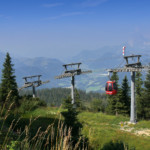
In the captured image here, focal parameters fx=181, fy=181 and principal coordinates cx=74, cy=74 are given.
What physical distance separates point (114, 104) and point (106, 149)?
3822 cm

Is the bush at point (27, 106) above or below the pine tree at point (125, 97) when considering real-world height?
above

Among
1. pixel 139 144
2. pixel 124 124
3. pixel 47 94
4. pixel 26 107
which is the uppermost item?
pixel 26 107

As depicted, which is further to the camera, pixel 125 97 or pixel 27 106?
pixel 125 97

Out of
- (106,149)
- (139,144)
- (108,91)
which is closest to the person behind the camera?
(106,149)

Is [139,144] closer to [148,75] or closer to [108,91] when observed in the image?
[108,91]

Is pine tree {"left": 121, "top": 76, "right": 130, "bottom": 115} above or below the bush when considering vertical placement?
below

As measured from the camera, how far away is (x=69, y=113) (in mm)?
8297

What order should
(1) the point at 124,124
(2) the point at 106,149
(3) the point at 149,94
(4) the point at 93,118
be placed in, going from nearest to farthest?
(2) the point at 106,149 < (1) the point at 124,124 < (4) the point at 93,118 < (3) the point at 149,94

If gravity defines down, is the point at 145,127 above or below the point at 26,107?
below

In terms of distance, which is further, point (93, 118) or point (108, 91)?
point (93, 118)

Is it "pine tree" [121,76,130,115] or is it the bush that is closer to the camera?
the bush

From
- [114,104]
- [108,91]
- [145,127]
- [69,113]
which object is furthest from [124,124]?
[114,104]

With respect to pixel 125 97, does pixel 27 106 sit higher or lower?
higher

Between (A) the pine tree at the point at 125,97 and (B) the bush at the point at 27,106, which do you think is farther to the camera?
(A) the pine tree at the point at 125,97
